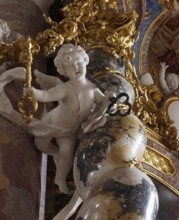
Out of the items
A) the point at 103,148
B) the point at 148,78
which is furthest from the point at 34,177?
the point at 148,78

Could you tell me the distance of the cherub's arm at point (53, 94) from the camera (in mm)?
4473

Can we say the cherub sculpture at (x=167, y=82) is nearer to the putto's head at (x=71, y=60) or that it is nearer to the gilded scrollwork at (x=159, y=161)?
the gilded scrollwork at (x=159, y=161)

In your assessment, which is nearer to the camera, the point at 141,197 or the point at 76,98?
the point at 141,197

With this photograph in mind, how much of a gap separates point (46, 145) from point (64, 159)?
15cm

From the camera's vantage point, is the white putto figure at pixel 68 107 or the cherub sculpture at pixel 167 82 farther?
the cherub sculpture at pixel 167 82

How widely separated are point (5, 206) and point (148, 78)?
3.86 metres

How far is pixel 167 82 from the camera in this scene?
27.8 ft

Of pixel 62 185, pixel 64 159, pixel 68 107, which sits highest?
pixel 68 107

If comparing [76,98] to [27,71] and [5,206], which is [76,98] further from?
[5,206]

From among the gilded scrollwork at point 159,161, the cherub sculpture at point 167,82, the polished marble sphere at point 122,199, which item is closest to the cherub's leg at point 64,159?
the polished marble sphere at point 122,199

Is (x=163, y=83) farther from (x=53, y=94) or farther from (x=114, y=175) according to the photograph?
(x=114, y=175)

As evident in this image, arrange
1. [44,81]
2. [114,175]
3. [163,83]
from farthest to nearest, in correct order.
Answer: [163,83]
[44,81]
[114,175]

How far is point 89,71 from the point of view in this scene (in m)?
→ 5.38

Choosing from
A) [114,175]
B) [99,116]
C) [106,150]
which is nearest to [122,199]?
[114,175]
